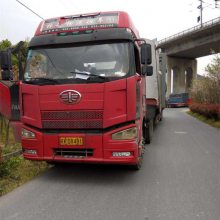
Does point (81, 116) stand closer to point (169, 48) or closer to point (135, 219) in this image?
point (135, 219)

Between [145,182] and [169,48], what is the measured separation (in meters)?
47.0

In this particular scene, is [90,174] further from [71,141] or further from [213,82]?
[213,82]

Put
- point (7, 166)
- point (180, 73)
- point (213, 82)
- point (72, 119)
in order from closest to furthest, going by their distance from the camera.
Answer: point (72, 119) < point (7, 166) < point (213, 82) < point (180, 73)

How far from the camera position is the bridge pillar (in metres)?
56.1

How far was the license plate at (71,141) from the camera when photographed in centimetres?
609

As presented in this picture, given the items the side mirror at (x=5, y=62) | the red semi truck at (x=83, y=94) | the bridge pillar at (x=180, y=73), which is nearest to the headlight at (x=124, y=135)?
the red semi truck at (x=83, y=94)

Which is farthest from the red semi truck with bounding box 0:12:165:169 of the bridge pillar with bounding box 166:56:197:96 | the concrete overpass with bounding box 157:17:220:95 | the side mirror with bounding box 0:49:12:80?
the bridge pillar with bounding box 166:56:197:96

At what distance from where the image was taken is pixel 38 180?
6.52 metres

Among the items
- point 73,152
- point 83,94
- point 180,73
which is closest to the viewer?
point 83,94

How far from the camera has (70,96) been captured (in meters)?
6.04

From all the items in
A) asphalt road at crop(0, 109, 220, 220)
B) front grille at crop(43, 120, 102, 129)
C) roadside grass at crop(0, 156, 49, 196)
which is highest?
front grille at crop(43, 120, 102, 129)

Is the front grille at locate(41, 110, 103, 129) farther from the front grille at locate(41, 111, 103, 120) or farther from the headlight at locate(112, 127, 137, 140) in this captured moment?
the headlight at locate(112, 127, 137, 140)

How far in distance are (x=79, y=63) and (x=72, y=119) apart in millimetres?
1094

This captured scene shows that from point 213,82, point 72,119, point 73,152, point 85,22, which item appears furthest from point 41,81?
point 213,82
